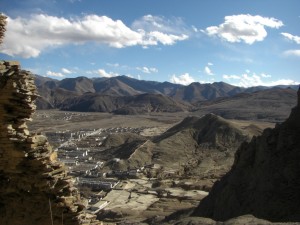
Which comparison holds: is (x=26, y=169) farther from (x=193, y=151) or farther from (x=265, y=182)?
(x=193, y=151)

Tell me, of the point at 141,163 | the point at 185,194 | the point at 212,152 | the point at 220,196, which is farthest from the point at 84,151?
the point at 220,196

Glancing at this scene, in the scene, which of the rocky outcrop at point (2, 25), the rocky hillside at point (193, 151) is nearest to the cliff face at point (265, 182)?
the rocky outcrop at point (2, 25)

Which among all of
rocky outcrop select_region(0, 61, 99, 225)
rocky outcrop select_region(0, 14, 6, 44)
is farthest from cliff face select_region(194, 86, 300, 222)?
rocky outcrop select_region(0, 14, 6, 44)

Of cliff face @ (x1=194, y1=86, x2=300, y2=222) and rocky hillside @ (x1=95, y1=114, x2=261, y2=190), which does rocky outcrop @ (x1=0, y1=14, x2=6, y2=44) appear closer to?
cliff face @ (x1=194, y1=86, x2=300, y2=222)

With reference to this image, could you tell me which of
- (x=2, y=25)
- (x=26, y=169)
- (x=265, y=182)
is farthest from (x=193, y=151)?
(x=2, y=25)

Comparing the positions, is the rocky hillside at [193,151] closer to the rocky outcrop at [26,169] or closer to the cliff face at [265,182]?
the cliff face at [265,182]

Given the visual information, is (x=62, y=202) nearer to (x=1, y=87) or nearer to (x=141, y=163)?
(x=1, y=87)
